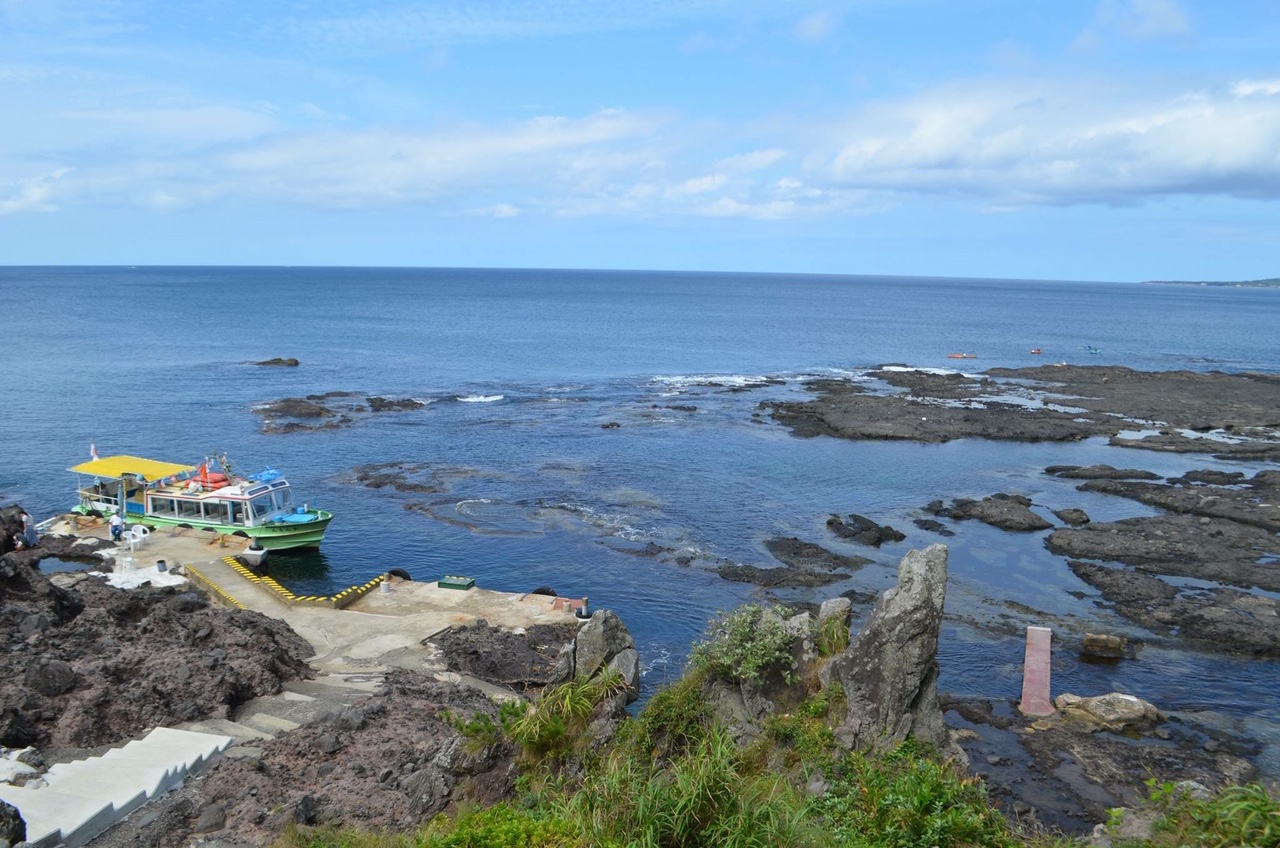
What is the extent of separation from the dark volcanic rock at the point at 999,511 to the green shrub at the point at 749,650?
105ft

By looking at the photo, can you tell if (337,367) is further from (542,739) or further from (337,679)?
(542,739)

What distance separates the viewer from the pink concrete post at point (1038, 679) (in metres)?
27.2

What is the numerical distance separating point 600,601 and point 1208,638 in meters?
23.0

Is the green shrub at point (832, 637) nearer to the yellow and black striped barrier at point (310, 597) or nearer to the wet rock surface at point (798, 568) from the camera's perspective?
the wet rock surface at point (798, 568)

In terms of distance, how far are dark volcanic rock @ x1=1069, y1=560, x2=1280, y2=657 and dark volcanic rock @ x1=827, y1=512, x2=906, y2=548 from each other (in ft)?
28.6

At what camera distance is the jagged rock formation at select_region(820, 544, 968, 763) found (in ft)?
54.1

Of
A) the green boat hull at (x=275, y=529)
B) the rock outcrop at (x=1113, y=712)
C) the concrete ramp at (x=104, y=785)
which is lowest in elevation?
the rock outcrop at (x=1113, y=712)

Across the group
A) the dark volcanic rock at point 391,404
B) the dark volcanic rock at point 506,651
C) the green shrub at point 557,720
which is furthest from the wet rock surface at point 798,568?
the dark volcanic rock at point 391,404

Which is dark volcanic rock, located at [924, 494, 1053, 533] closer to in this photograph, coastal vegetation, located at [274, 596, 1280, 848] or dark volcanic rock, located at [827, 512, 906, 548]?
dark volcanic rock, located at [827, 512, 906, 548]

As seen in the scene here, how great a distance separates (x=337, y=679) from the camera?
26609 mm

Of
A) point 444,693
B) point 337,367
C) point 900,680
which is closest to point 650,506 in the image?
point 444,693

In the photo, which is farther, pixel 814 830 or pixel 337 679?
pixel 337 679

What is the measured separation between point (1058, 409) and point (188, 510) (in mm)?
68685

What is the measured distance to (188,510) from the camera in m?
43.0
